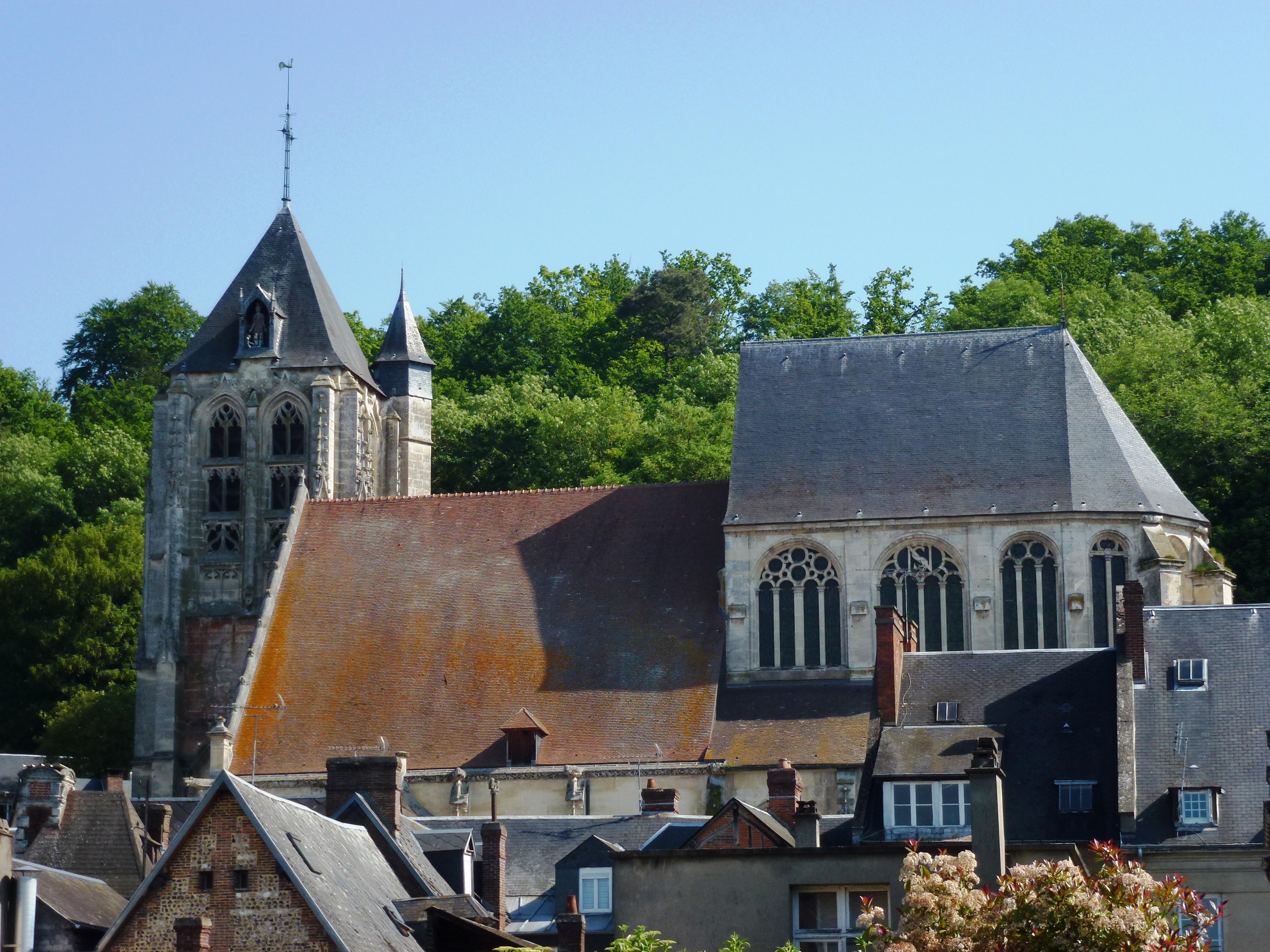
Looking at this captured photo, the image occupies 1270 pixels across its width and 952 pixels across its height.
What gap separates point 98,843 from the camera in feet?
103

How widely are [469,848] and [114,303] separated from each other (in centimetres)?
5310

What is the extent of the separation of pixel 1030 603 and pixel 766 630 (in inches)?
169

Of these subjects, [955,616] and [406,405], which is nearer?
[955,616]

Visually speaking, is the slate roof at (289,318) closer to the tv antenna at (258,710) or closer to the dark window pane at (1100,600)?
the tv antenna at (258,710)

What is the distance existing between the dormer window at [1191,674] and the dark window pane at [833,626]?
1026 centimetres

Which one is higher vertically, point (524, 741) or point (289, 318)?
point (289, 318)

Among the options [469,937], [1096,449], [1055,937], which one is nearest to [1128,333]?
[1096,449]

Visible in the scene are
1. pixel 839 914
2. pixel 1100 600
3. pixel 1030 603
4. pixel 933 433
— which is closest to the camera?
pixel 839 914

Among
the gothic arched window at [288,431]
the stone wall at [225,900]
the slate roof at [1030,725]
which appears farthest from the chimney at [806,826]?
the gothic arched window at [288,431]

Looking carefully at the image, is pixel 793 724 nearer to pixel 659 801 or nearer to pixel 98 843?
pixel 659 801

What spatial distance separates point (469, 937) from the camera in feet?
75.0

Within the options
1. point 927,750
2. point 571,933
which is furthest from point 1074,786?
point 571,933

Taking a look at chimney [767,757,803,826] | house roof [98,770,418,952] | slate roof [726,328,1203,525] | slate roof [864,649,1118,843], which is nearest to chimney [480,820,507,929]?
chimney [767,757,803,826]

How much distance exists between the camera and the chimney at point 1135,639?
28953mm
